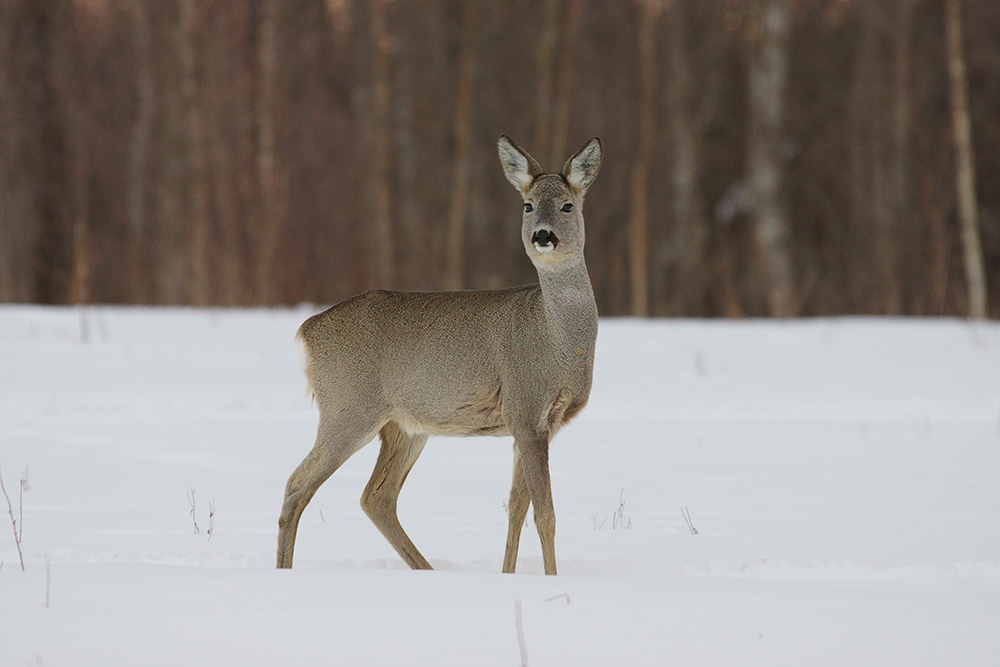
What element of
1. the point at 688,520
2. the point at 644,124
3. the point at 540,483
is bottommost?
the point at 688,520

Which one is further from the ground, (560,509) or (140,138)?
(140,138)

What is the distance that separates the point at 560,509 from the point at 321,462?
232cm

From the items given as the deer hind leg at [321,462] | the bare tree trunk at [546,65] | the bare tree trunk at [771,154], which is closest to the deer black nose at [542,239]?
the deer hind leg at [321,462]

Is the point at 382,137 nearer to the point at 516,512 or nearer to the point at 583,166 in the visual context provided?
the point at 583,166

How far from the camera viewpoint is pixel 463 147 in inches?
931

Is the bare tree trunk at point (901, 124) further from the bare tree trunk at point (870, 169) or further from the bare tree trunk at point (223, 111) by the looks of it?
the bare tree trunk at point (223, 111)

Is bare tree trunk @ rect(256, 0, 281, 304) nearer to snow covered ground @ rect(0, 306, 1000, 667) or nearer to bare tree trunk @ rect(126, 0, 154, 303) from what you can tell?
bare tree trunk @ rect(126, 0, 154, 303)

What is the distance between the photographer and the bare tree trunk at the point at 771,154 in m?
19.8

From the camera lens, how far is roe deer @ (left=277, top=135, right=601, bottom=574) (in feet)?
17.5

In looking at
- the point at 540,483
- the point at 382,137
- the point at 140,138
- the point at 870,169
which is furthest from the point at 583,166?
the point at 140,138

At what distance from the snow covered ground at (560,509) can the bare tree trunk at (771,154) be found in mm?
4437

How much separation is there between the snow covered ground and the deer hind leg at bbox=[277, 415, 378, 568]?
0.31 metres

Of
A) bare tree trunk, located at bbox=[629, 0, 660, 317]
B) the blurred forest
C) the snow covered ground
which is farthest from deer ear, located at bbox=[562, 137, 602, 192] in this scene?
bare tree trunk, located at bbox=[629, 0, 660, 317]

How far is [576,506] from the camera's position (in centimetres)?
752
